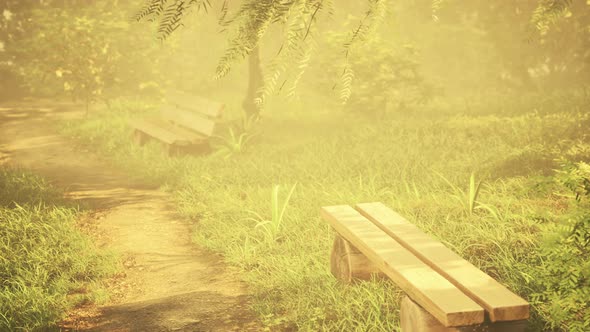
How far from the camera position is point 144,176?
8.09 meters

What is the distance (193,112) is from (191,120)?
36 centimetres

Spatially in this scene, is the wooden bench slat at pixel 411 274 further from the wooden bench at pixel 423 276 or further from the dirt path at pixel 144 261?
the dirt path at pixel 144 261

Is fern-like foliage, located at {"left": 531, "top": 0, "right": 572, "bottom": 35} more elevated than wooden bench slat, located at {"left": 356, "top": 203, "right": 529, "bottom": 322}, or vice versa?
fern-like foliage, located at {"left": 531, "top": 0, "right": 572, "bottom": 35}

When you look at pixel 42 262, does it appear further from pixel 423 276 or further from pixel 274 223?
pixel 423 276

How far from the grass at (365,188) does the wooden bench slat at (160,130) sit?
31 centimetres

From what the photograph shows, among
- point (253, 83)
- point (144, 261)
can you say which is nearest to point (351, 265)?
point (144, 261)

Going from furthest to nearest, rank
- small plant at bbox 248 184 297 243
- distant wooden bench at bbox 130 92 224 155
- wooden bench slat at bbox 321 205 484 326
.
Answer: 1. distant wooden bench at bbox 130 92 224 155
2. small plant at bbox 248 184 297 243
3. wooden bench slat at bbox 321 205 484 326

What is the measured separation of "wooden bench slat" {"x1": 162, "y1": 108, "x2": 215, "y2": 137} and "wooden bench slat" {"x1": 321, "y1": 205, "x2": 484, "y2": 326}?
208 inches

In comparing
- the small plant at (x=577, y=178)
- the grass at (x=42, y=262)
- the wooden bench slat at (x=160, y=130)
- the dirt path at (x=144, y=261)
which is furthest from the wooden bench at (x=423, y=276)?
the wooden bench slat at (x=160, y=130)

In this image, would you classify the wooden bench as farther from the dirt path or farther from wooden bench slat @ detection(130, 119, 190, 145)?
wooden bench slat @ detection(130, 119, 190, 145)

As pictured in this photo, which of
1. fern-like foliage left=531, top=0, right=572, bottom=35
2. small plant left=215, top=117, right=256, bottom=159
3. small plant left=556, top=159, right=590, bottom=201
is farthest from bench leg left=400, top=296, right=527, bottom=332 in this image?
small plant left=215, top=117, right=256, bottom=159

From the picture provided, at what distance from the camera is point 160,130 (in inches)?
370

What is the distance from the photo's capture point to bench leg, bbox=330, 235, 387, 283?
4.00 meters

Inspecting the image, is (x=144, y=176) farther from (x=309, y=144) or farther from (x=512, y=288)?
(x=512, y=288)
